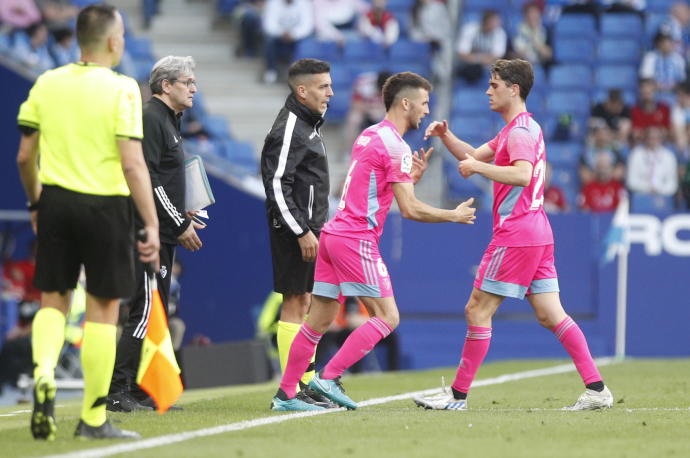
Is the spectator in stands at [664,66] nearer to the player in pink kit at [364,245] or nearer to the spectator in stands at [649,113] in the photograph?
the spectator in stands at [649,113]

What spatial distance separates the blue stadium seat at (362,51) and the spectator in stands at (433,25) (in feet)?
2.25

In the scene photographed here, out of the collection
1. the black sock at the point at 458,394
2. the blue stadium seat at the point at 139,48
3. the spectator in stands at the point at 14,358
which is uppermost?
the blue stadium seat at the point at 139,48

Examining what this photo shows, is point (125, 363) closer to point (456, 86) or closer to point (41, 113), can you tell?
point (41, 113)

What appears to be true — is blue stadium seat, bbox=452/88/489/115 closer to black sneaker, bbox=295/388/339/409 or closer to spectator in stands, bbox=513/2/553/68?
spectator in stands, bbox=513/2/553/68

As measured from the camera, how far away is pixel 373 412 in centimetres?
777

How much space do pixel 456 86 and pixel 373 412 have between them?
42.0ft

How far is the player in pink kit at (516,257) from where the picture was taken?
310 inches

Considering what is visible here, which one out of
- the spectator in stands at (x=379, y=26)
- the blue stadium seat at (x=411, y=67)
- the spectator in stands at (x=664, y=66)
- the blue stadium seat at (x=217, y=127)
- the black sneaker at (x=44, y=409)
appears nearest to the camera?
the black sneaker at (x=44, y=409)

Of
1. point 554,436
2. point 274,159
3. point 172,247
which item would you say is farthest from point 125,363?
point 554,436

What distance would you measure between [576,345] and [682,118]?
11408mm

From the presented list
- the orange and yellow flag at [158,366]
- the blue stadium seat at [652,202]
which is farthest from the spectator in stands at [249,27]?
the orange and yellow flag at [158,366]

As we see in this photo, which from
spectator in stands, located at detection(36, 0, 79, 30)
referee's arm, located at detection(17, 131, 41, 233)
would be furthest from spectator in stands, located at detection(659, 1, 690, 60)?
referee's arm, located at detection(17, 131, 41, 233)

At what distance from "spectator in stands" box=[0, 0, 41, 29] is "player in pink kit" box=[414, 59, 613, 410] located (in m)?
11.1

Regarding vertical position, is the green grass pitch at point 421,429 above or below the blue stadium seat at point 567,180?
below
